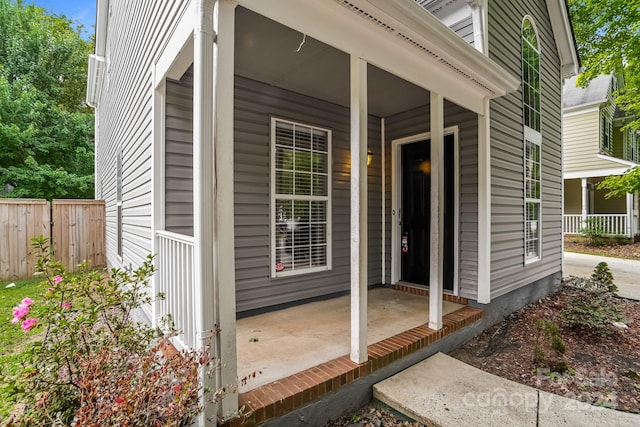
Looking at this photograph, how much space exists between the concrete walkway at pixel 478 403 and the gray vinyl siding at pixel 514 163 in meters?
1.70

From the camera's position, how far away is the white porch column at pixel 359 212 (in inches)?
98.7

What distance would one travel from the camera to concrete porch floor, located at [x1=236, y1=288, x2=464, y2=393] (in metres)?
2.46

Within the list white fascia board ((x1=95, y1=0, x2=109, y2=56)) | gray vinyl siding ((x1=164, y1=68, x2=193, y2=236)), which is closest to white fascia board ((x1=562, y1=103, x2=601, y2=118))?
gray vinyl siding ((x1=164, y1=68, x2=193, y2=236))

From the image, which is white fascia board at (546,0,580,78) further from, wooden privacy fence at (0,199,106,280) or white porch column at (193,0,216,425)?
wooden privacy fence at (0,199,106,280)

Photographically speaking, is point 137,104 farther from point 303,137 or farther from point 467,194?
point 467,194

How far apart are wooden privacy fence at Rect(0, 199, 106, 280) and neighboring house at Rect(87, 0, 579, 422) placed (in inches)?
96.9

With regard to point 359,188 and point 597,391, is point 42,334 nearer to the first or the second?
point 359,188

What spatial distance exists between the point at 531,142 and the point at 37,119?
13622mm

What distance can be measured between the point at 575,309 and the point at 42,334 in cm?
675

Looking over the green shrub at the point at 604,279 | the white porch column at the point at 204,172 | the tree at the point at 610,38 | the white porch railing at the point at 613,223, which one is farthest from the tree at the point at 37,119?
the white porch railing at the point at 613,223

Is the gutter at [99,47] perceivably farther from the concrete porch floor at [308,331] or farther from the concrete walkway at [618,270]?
the concrete walkway at [618,270]

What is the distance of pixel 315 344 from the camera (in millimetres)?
2873

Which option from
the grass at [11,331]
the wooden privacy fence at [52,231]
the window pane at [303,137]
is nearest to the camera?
the grass at [11,331]

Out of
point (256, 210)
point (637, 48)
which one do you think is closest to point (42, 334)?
point (256, 210)
